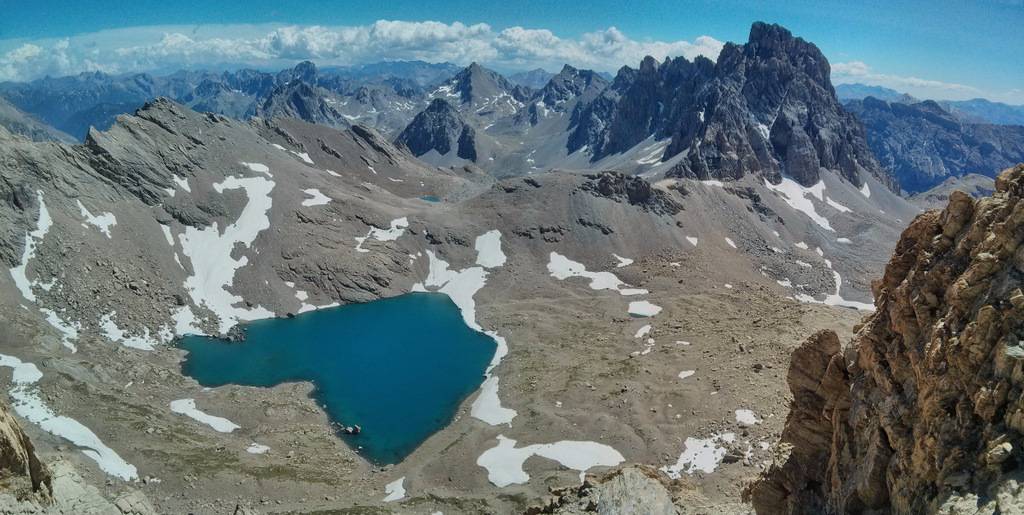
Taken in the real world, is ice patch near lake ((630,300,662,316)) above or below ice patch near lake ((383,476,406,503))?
above

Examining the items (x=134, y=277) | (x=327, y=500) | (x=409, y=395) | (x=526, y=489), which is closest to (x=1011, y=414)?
(x=526, y=489)

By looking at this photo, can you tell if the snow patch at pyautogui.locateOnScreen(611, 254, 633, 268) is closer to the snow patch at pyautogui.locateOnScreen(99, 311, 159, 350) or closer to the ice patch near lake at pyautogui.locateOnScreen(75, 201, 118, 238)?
the snow patch at pyautogui.locateOnScreen(99, 311, 159, 350)

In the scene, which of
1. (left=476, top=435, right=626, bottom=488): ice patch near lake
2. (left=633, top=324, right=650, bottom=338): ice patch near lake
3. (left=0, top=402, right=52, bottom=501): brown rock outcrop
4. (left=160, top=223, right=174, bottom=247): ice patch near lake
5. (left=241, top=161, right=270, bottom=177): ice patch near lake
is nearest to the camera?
(left=0, top=402, right=52, bottom=501): brown rock outcrop

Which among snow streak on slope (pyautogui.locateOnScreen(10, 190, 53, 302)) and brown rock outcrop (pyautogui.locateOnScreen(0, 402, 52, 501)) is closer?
brown rock outcrop (pyautogui.locateOnScreen(0, 402, 52, 501))

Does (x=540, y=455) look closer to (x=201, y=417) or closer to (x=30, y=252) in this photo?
(x=201, y=417)

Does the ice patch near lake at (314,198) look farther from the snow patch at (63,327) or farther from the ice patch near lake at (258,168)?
the snow patch at (63,327)

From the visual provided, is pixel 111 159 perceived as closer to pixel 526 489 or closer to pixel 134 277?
pixel 134 277

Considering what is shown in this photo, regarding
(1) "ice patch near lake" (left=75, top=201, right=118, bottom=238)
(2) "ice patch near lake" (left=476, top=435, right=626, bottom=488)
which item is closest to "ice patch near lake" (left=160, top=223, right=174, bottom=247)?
(1) "ice patch near lake" (left=75, top=201, right=118, bottom=238)
